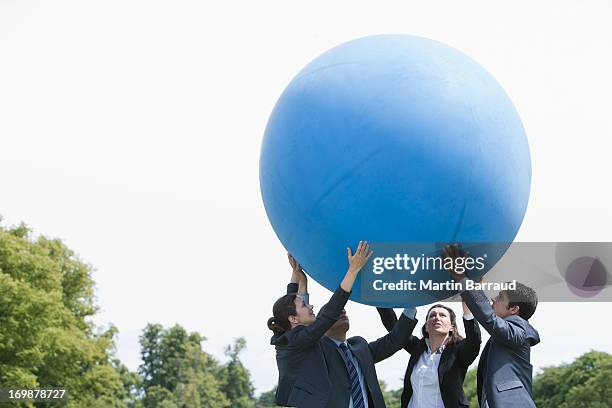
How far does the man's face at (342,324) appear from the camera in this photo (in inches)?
269

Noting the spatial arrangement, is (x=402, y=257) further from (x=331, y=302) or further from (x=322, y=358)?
(x=322, y=358)

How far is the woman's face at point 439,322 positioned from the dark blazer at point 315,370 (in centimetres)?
23

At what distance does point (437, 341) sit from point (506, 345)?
638 mm

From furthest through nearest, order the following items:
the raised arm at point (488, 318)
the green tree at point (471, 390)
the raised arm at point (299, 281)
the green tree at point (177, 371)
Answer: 1. the green tree at point (177, 371)
2. the green tree at point (471, 390)
3. the raised arm at point (299, 281)
4. the raised arm at point (488, 318)

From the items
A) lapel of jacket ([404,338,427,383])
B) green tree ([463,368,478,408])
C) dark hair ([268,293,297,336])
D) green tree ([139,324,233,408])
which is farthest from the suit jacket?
green tree ([139,324,233,408])

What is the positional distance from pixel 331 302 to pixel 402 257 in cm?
65

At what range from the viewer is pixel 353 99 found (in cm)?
598

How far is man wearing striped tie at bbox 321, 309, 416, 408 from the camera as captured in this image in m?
6.64

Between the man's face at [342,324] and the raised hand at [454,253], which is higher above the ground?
the raised hand at [454,253]

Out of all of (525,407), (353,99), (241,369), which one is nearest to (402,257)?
(353,99)

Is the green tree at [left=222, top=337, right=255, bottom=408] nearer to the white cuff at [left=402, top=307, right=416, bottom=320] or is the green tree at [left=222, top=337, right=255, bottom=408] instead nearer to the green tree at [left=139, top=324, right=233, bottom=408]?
the green tree at [left=139, top=324, right=233, bottom=408]

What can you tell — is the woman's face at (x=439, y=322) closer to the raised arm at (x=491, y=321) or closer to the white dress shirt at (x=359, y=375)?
the raised arm at (x=491, y=321)

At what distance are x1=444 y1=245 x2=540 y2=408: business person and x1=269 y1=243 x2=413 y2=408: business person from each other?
0.71 metres

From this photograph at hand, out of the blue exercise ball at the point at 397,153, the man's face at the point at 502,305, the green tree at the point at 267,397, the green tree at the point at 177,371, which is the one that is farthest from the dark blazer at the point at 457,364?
the green tree at the point at 267,397
